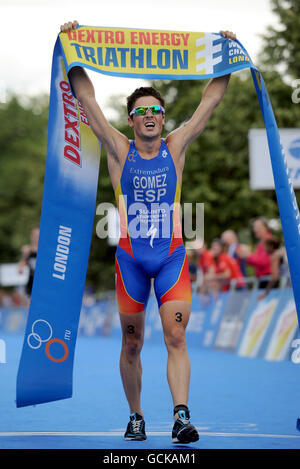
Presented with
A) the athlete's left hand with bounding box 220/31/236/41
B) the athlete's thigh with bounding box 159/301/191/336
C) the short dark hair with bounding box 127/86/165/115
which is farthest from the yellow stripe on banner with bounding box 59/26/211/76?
the athlete's thigh with bounding box 159/301/191/336

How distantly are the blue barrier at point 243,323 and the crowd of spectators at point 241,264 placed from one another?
0.80ft

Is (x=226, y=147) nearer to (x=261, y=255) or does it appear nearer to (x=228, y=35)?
(x=261, y=255)

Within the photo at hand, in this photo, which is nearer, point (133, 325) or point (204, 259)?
point (133, 325)

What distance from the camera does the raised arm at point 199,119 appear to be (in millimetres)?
6672

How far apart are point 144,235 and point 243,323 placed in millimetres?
10730

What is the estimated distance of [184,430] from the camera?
19.1 feet

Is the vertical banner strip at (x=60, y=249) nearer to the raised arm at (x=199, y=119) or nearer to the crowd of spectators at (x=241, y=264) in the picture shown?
the raised arm at (x=199, y=119)

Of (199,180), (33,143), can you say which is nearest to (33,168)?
(33,143)

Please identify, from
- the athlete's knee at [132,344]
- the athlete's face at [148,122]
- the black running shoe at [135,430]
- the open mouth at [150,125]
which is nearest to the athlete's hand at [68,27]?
the athlete's face at [148,122]

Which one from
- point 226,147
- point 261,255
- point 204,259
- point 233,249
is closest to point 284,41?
point 226,147

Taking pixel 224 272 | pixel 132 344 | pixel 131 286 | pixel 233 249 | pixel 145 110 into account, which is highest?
pixel 233 249

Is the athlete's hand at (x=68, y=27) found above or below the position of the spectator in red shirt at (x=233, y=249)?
below

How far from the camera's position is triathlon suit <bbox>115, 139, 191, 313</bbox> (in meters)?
6.47

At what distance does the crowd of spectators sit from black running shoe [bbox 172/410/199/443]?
30.5 ft
